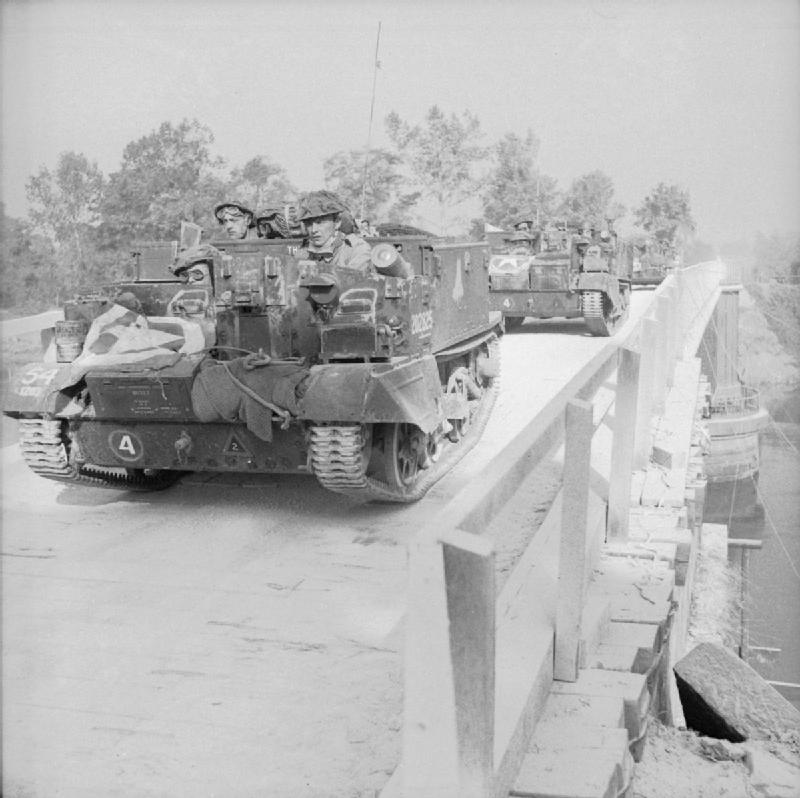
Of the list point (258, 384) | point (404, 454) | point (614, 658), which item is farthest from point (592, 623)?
point (404, 454)

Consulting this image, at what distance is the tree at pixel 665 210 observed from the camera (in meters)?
50.1

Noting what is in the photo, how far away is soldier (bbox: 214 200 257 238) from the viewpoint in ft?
31.1

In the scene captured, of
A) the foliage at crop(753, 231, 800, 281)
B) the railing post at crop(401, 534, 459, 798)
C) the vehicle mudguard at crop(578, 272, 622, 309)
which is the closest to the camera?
the railing post at crop(401, 534, 459, 798)

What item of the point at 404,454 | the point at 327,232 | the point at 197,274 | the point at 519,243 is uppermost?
the point at 327,232

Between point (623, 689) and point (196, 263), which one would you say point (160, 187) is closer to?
point (196, 263)

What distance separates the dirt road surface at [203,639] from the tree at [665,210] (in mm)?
43508

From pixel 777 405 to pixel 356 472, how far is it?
50572mm

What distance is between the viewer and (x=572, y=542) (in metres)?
3.72

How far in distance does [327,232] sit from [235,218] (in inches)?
58.6

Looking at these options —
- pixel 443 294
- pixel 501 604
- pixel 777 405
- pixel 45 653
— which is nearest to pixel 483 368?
pixel 443 294

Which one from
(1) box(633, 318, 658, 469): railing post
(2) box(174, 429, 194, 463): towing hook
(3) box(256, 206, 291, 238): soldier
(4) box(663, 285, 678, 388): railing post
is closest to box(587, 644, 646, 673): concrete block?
(1) box(633, 318, 658, 469): railing post

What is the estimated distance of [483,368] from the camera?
11.0 meters

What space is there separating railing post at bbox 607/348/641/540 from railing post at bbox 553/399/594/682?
1649 millimetres

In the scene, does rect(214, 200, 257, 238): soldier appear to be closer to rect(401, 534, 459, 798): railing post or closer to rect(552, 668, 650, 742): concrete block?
rect(552, 668, 650, 742): concrete block
